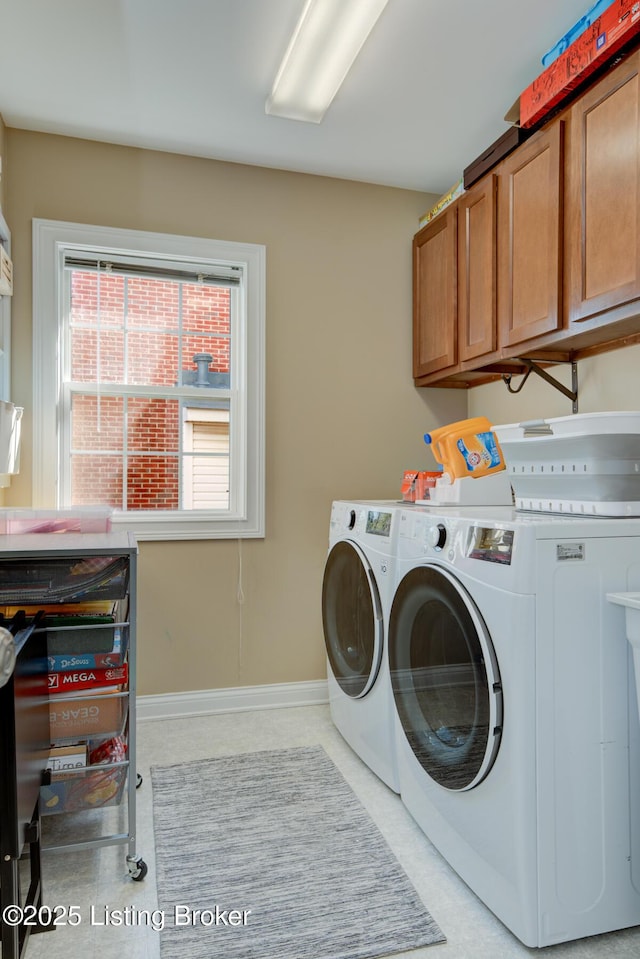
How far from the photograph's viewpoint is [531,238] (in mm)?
2143

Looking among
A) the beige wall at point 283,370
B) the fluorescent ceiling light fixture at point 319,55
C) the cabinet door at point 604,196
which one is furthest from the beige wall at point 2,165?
the cabinet door at point 604,196

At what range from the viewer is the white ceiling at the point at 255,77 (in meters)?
1.91

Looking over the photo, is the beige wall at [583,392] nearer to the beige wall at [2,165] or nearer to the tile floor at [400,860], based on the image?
Result: the tile floor at [400,860]

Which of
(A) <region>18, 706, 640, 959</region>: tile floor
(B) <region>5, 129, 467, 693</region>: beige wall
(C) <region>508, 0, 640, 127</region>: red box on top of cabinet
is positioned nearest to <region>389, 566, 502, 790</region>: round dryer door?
(A) <region>18, 706, 640, 959</region>: tile floor

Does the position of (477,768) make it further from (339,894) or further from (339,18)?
(339,18)

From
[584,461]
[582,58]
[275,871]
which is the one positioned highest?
[582,58]

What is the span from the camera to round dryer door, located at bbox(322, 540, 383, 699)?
217 cm

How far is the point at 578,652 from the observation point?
138cm

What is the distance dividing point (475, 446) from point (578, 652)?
1.03 m

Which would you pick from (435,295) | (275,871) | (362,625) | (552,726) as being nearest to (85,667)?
(275,871)

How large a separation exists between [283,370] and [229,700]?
1.61 meters

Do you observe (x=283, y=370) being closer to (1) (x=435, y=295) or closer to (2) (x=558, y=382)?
(1) (x=435, y=295)

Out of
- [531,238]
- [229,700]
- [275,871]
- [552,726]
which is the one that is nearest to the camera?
[552,726]

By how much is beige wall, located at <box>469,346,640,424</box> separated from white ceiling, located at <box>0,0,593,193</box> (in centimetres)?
106
